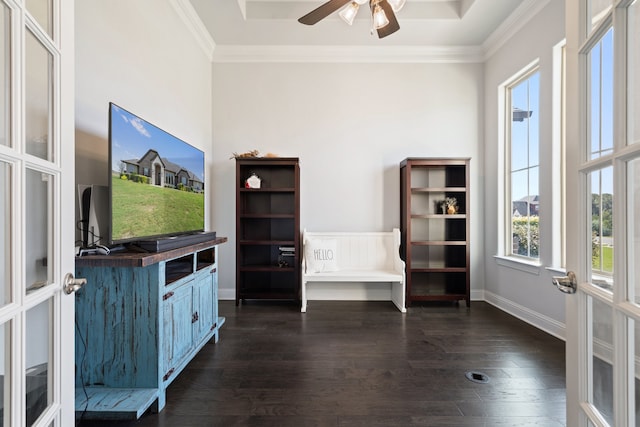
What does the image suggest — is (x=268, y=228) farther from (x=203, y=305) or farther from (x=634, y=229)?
(x=634, y=229)

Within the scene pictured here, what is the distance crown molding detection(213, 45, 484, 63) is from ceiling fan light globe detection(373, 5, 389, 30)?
4.32 feet

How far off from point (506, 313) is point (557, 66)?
257 cm

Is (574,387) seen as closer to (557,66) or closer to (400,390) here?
(400,390)

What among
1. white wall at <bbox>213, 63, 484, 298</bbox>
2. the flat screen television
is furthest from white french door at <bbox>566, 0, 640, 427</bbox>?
white wall at <bbox>213, 63, 484, 298</bbox>

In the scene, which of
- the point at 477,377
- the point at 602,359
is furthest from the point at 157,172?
the point at 477,377

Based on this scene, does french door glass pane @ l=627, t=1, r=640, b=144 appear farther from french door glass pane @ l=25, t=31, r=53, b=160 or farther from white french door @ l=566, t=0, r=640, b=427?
french door glass pane @ l=25, t=31, r=53, b=160

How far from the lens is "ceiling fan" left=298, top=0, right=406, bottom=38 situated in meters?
2.27

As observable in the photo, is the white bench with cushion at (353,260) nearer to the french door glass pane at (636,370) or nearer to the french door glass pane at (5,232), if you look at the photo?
the french door glass pane at (636,370)

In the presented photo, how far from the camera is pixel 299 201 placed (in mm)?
3512

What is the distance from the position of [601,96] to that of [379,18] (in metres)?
2.01

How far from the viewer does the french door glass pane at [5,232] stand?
2.23 feet

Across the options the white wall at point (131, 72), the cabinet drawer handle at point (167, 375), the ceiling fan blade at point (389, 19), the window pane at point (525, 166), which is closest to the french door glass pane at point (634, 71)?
the ceiling fan blade at point (389, 19)

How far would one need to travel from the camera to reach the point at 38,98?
2.69 ft

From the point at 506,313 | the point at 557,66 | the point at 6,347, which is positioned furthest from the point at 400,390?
the point at 557,66
